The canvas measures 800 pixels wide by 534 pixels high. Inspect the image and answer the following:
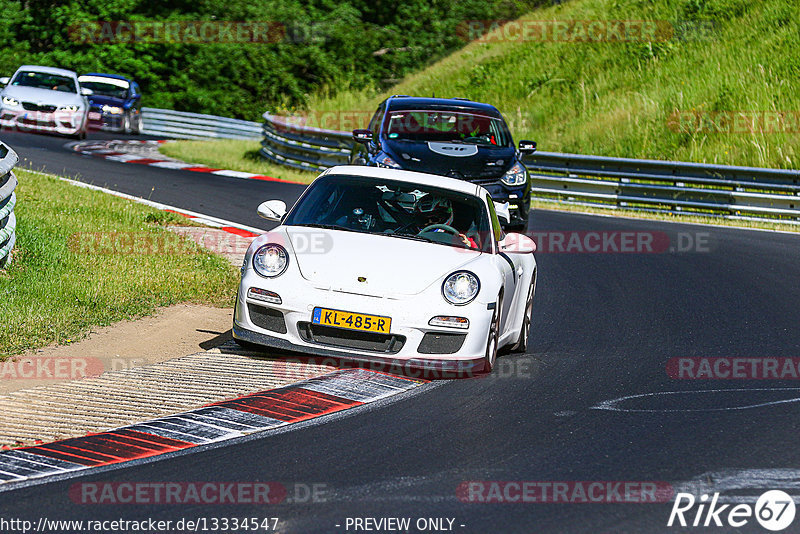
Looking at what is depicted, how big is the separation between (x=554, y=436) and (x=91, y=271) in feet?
20.3

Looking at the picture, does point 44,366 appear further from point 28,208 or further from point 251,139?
point 251,139

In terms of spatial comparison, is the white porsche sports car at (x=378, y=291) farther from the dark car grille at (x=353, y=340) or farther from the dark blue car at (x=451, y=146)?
the dark blue car at (x=451, y=146)

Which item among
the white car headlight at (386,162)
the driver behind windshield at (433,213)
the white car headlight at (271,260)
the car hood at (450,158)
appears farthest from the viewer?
the white car headlight at (386,162)

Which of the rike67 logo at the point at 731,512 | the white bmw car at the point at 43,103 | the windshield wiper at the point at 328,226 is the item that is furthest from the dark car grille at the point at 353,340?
the white bmw car at the point at 43,103

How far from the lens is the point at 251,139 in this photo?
3900 cm

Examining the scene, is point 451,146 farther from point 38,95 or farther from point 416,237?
point 38,95

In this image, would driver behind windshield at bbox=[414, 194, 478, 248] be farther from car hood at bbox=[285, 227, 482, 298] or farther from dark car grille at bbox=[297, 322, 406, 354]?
dark car grille at bbox=[297, 322, 406, 354]

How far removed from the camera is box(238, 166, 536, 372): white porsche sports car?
25.3 ft

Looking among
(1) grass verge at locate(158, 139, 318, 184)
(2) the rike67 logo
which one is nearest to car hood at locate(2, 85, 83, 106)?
(1) grass verge at locate(158, 139, 318, 184)

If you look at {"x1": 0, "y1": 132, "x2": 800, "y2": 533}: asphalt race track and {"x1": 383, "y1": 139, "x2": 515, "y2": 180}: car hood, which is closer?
{"x1": 0, "y1": 132, "x2": 800, "y2": 533}: asphalt race track

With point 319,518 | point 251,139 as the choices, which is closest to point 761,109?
point 251,139

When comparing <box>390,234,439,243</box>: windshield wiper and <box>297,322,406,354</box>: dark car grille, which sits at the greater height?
<box>390,234,439,243</box>: windshield wiper

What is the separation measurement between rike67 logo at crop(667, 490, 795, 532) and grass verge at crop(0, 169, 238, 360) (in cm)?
490

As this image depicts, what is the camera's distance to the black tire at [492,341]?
8.02m
